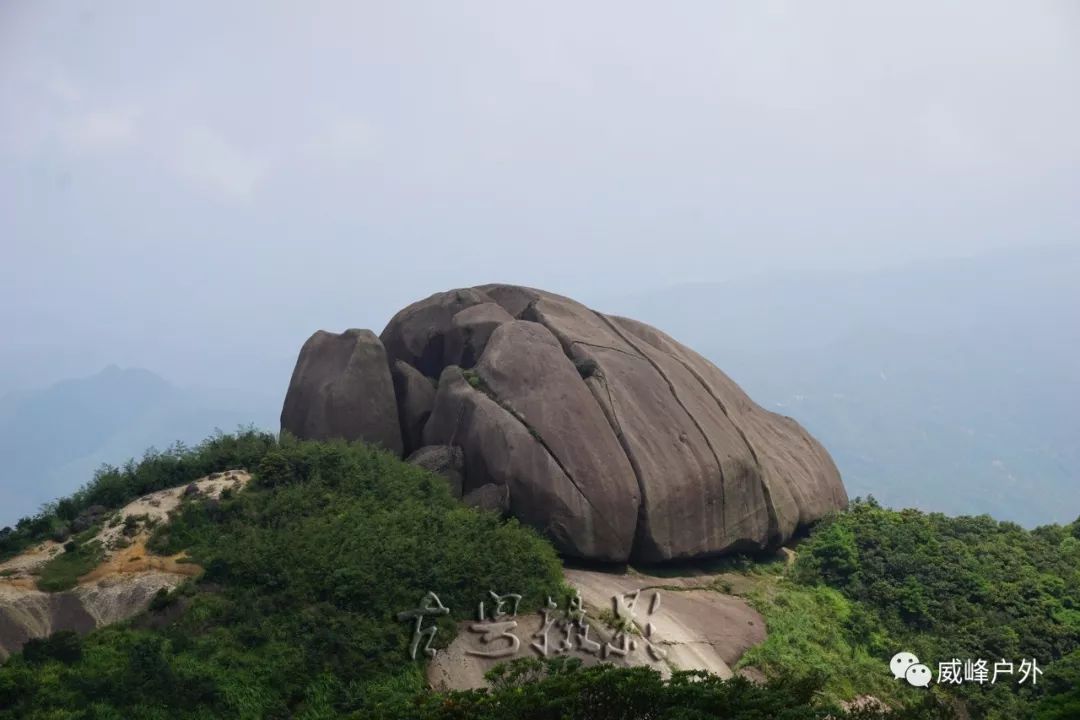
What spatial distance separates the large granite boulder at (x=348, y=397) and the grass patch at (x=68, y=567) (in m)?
5.30

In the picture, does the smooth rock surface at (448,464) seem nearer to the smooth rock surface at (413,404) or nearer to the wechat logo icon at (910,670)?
the smooth rock surface at (413,404)

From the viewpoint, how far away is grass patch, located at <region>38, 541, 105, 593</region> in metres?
12.8

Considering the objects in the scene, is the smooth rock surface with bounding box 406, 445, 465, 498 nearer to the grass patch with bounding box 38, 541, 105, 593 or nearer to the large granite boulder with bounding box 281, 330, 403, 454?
the large granite boulder with bounding box 281, 330, 403, 454

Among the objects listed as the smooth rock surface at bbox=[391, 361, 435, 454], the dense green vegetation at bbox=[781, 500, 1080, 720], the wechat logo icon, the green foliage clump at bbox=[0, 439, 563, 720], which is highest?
the smooth rock surface at bbox=[391, 361, 435, 454]

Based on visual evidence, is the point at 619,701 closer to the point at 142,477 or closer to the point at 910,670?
the point at 910,670

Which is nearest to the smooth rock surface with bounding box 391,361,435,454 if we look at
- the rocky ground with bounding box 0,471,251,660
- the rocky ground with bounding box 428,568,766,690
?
the rocky ground with bounding box 428,568,766,690

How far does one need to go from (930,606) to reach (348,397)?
1155cm

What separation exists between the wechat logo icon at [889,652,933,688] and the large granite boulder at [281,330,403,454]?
9774mm

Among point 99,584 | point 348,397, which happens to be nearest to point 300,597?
point 99,584

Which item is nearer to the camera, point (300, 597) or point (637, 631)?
point (300, 597)

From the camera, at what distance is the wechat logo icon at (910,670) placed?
14531mm

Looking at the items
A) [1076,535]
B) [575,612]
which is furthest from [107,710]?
[1076,535]

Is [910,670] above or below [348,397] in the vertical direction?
below

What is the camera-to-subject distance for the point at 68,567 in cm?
1319
